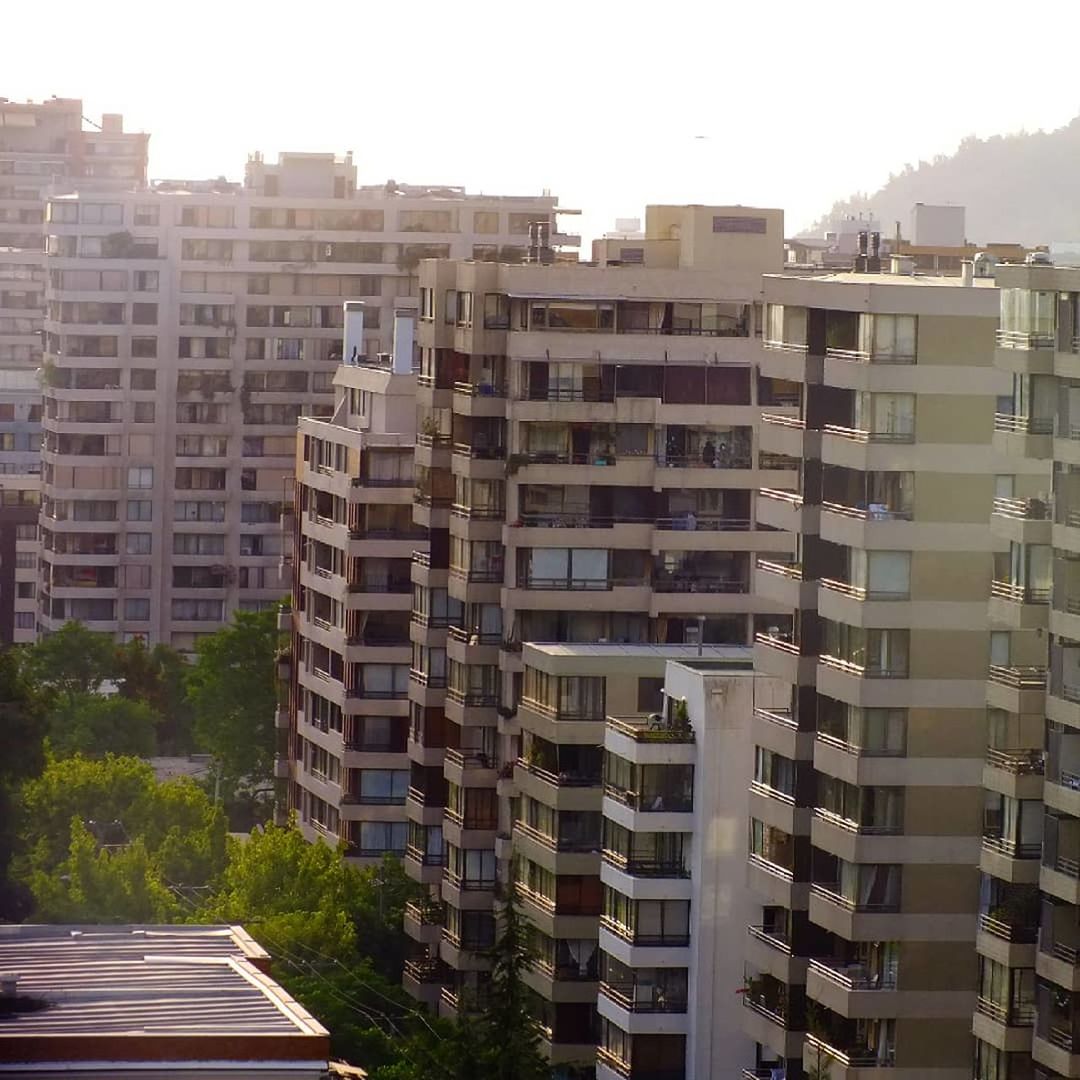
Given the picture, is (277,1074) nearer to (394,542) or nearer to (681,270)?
(681,270)

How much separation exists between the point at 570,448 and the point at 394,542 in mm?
13336

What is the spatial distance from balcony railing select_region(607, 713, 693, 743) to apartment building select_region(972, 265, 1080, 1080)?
7.08 m

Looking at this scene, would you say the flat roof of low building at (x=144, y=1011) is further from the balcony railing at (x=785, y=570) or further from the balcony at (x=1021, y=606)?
the balcony at (x=1021, y=606)

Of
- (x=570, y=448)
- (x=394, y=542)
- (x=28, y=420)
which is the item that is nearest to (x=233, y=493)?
(x=28, y=420)

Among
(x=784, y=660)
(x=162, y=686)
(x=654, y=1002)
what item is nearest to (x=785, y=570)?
(x=784, y=660)

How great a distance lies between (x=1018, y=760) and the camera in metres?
48.5

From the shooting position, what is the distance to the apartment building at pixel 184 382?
5017 inches

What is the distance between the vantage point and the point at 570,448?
2606 inches

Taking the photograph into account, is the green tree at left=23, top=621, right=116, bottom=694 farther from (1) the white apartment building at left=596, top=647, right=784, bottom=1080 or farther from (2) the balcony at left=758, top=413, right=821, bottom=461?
(2) the balcony at left=758, top=413, right=821, bottom=461

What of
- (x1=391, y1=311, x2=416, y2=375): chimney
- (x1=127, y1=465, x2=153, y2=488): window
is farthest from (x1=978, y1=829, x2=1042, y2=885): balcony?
(x1=127, y1=465, x2=153, y2=488): window

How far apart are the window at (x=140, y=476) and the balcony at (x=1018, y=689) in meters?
83.5

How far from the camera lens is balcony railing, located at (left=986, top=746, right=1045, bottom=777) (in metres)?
48.2

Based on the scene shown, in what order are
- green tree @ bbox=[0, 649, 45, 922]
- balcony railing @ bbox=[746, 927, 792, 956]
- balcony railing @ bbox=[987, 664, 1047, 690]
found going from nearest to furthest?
1. balcony railing @ bbox=[987, 664, 1047, 690]
2. balcony railing @ bbox=[746, 927, 792, 956]
3. green tree @ bbox=[0, 649, 45, 922]

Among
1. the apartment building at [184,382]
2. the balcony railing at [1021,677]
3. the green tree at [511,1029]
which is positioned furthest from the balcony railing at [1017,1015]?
the apartment building at [184,382]
